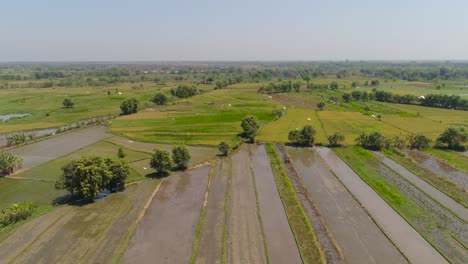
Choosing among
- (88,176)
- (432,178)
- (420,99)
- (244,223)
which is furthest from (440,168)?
(420,99)

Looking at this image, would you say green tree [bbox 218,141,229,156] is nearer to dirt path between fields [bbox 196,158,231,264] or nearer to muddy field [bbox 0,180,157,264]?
dirt path between fields [bbox 196,158,231,264]

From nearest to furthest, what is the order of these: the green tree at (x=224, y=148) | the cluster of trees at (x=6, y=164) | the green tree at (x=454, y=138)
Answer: the cluster of trees at (x=6, y=164), the green tree at (x=224, y=148), the green tree at (x=454, y=138)

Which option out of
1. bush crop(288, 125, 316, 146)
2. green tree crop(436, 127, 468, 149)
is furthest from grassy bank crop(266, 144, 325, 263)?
green tree crop(436, 127, 468, 149)

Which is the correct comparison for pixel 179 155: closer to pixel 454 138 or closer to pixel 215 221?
pixel 215 221

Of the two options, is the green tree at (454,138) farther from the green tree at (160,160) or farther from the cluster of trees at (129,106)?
the cluster of trees at (129,106)

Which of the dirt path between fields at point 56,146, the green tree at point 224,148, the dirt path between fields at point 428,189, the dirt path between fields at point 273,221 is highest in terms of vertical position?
the green tree at point 224,148

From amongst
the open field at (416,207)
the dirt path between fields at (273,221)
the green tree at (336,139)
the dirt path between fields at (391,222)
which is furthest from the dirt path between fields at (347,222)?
the green tree at (336,139)

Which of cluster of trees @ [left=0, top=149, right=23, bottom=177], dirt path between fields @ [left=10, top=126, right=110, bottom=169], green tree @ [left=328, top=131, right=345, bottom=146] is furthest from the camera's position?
green tree @ [left=328, top=131, right=345, bottom=146]
